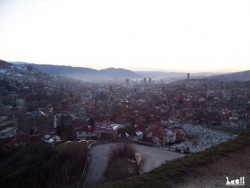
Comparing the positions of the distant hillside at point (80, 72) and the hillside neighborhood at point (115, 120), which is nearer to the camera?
the hillside neighborhood at point (115, 120)

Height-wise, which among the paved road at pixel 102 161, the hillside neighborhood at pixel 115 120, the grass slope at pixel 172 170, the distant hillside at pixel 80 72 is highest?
the grass slope at pixel 172 170

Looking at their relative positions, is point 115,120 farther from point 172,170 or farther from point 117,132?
point 172,170

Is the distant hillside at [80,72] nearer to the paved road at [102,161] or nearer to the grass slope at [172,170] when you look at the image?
the paved road at [102,161]

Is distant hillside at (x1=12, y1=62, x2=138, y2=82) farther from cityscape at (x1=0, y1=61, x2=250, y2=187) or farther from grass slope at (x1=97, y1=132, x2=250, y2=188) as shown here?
grass slope at (x1=97, y1=132, x2=250, y2=188)

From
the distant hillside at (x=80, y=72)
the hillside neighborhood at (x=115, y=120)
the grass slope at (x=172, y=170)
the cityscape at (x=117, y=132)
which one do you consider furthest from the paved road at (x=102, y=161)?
the distant hillside at (x=80, y=72)

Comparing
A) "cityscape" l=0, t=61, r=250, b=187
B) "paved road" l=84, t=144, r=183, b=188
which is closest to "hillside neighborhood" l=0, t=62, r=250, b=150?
"cityscape" l=0, t=61, r=250, b=187

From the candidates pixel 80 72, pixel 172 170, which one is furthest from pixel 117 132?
pixel 80 72

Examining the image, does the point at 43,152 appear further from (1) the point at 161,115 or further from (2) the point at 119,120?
(1) the point at 161,115

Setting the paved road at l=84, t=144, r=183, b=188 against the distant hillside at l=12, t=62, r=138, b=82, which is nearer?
the paved road at l=84, t=144, r=183, b=188

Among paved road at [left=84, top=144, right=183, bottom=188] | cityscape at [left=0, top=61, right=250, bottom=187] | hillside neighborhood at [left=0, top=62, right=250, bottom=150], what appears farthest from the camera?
hillside neighborhood at [left=0, top=62, right=250, bottom=150]

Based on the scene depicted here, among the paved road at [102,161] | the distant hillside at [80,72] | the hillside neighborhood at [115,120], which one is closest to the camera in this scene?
the paved road at [102,161]

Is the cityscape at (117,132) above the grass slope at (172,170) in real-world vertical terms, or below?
below

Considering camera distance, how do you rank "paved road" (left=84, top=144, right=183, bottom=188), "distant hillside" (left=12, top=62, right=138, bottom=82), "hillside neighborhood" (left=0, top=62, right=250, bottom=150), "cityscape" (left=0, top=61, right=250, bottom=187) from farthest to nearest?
"distant hillside" (left=12, top=62, right=138, bottom=82)
"hillside neighborhood" (left=0, top=62, right=250, bottom=150)
"cityscape" (left=0, top=61, right=250, bottom=187)
"paved road" (left=84, top=144, right=183, bottom=188)

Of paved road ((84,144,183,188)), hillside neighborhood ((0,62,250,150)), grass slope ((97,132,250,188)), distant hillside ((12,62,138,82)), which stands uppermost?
grass slope ((97,132,250,188))
